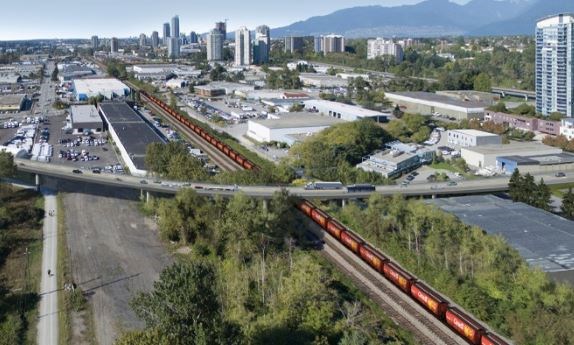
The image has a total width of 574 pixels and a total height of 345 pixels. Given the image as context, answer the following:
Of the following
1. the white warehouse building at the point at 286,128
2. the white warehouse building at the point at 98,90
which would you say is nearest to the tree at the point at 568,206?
the white warehouse building at the point at 286,128

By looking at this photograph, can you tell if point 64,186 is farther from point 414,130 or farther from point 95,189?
point 414,130

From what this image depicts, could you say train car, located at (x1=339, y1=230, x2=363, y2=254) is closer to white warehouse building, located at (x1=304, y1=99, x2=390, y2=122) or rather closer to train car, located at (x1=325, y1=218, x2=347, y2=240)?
train car, located at (x1=325, y1=218, x2=347, y2=240)

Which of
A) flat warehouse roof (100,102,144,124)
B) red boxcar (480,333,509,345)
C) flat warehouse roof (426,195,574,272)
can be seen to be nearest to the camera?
red boxcar (480,333,509,345)

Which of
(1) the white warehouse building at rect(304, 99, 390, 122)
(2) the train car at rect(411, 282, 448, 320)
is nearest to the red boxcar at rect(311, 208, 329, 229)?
(2) the train car at rect(411, 282, 448, 320)

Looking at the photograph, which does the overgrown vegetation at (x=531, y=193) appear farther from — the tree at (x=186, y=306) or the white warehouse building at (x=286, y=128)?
the white warehouse building at (x=286, y=128)

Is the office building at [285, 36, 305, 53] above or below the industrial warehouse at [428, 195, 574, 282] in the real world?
above

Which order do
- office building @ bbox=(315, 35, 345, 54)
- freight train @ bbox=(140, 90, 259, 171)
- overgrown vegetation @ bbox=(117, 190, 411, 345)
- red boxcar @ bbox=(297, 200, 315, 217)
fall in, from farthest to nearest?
1. office building @ bbox=(315, 35, 345, 54)
2. freight train @ bbox=(140, 90, 259, 171)
3. red boxcar @ bbox=(297, 200, 315, 217)
4. overgrown vegetation @ bbox=(117, 190, 411, 345)

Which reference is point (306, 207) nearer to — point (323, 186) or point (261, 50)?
point (323, 186)
